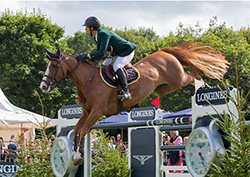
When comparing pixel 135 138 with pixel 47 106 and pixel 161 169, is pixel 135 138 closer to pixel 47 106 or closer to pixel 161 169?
pixel 161 169

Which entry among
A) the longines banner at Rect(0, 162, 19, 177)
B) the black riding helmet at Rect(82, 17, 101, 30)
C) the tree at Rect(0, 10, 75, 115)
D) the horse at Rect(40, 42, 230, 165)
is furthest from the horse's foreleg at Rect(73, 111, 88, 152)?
the tree at Rect(0, 10, 75, 115)

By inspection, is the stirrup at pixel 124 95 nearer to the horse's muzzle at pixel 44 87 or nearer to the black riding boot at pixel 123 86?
the black riding boot at pixel 123 86

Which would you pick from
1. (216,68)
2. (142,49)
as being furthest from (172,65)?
(142,49)

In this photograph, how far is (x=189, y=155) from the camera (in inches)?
170

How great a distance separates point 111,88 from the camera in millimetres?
6004

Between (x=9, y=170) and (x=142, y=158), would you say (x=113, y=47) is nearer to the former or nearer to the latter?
(x=142, y=158)

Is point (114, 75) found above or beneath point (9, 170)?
above

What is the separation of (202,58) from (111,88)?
4.44ft

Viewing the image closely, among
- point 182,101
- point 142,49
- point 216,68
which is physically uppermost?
point 142,49

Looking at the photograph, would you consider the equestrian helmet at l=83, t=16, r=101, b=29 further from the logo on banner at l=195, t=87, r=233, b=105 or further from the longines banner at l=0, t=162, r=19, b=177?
the longines banner at l=0, t=162, r=19, b=177

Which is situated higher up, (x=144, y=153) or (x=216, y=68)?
(x=216, y=68)

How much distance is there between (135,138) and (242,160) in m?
2.71

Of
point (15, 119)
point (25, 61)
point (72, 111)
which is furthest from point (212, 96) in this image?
point (25, 61)

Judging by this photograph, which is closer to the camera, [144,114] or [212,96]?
[212,96]
